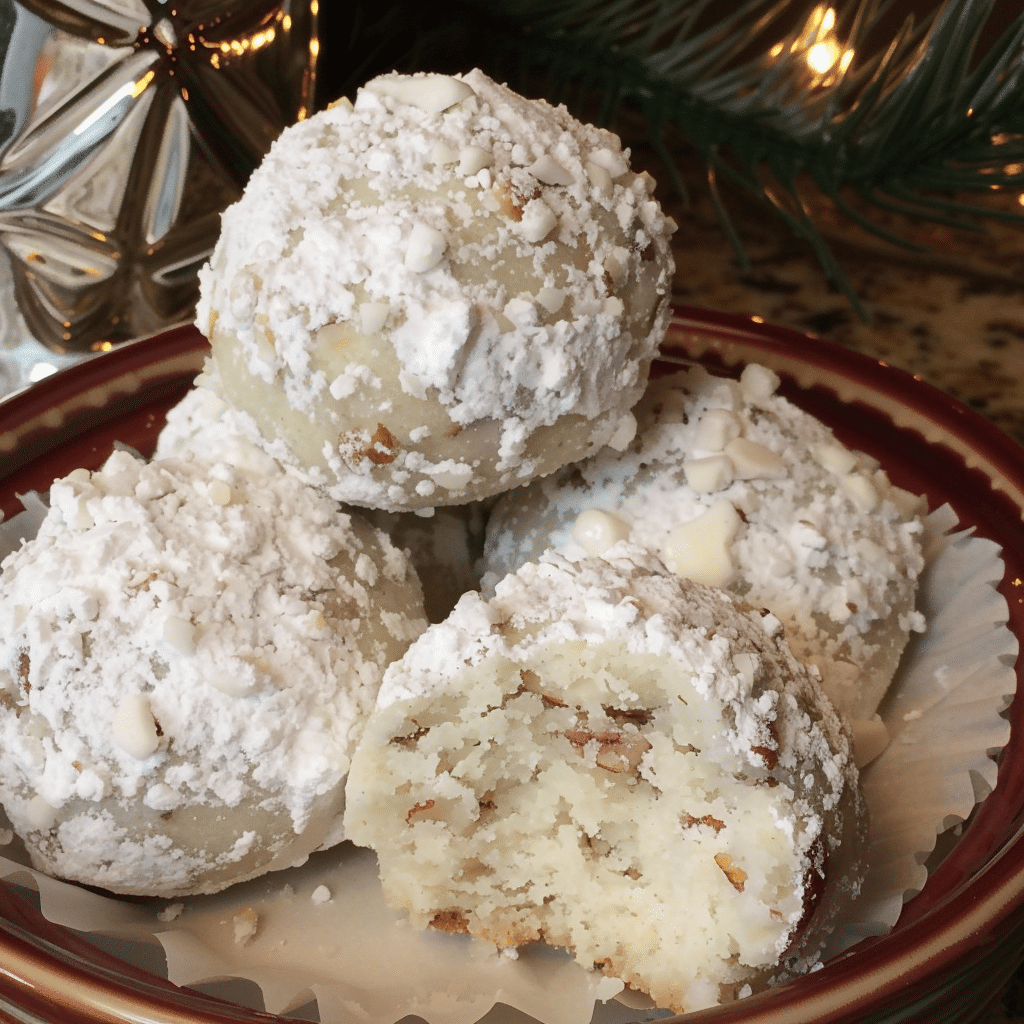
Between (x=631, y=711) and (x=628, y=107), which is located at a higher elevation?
(x=628, y=107)

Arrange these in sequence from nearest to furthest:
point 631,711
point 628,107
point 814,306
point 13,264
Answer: point 631,711 < point 13,264 < point 814,306 < point 628,107

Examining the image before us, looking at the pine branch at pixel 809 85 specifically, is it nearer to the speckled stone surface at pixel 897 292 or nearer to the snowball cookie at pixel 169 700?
the speckled stone surface at pixel 897 292

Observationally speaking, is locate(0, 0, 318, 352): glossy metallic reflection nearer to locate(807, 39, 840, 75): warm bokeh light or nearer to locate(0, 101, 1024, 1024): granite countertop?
locate(807, 39, 840, 75): warm bokeh light

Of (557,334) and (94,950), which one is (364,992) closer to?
(94,950)

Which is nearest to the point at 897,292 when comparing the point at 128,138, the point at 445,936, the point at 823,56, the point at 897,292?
the point at 897,292

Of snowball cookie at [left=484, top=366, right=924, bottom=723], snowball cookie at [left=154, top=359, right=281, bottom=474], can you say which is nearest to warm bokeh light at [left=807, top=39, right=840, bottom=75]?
snowball cookie at [left=484, top=366, right=924, bottom=723]

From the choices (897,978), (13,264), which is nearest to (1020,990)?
(897,978)
